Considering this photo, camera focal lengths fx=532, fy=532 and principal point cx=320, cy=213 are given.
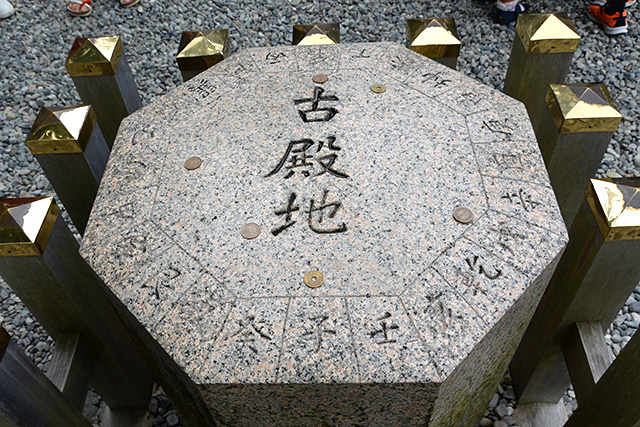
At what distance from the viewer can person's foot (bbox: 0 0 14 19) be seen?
5395mm

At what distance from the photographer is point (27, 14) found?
550 cm

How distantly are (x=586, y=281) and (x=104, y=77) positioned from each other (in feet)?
9.00

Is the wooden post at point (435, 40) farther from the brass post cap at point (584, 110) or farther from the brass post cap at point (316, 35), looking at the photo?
the brass post cap at point (584, 110)

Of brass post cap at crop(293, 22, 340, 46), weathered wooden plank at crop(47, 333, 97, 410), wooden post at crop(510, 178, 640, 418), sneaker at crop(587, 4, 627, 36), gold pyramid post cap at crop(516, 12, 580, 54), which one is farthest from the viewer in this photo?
sneaker at crop(587, 4, 627, 36)

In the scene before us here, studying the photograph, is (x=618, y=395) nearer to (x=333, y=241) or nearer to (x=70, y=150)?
(x=333, y=241)

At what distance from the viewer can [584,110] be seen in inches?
100

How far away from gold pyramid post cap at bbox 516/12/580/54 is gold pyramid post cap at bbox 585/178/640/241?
1118 mm

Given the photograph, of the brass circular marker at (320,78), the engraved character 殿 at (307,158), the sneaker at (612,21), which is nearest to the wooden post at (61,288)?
the engraved character 殿 at (307,158)

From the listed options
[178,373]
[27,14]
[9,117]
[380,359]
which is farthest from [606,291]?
[27,14]

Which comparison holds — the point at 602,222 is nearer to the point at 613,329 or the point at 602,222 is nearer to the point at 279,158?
the point at 279,158

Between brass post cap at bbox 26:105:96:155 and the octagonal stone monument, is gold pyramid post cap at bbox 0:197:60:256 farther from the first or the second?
brass post cap at bbox 26:105:96:155

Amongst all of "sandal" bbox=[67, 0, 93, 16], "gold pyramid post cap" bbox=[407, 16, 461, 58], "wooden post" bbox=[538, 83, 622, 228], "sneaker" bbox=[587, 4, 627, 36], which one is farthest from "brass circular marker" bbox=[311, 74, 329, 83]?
"sandal" bbox=[67, 0, 93, 16]

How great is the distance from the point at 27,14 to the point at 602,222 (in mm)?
5743

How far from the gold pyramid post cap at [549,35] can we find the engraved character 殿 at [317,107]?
1.20 metres
